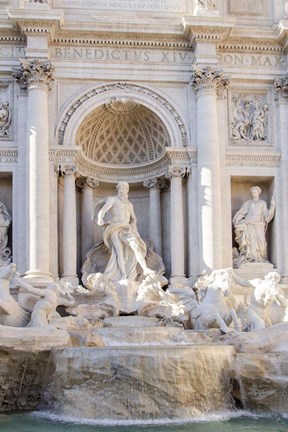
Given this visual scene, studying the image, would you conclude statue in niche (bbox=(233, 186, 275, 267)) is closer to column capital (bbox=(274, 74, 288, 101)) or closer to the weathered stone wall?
column capital (bbox=(274, 74, 288, 101))

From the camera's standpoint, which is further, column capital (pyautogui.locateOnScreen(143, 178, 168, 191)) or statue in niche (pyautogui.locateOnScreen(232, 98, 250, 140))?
column capital (pyautogui.locateOnScreen(143, 178, 168, 191))

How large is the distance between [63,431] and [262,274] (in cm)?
976

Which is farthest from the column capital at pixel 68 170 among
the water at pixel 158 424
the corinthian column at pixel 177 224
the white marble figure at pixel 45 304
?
the water at pixel 158 424

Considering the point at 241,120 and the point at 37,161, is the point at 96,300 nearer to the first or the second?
the point at 37,161

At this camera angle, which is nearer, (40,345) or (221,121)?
(40,345)

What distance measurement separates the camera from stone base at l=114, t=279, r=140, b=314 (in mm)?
18422

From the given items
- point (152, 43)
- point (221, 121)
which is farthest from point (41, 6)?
point (221, 121)

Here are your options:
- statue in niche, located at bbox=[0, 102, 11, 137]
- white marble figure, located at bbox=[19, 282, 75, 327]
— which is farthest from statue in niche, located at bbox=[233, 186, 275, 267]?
statue in niche, located at bbox=[0, 102, 11, 137]

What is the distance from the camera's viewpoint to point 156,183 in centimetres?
2127

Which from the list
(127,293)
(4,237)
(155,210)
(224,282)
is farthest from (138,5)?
(224,282)

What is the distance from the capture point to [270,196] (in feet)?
69.4

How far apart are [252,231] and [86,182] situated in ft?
15.7

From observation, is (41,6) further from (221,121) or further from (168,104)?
(221,121)

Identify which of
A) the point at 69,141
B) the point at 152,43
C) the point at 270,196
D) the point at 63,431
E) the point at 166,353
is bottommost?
the point at 63,431
